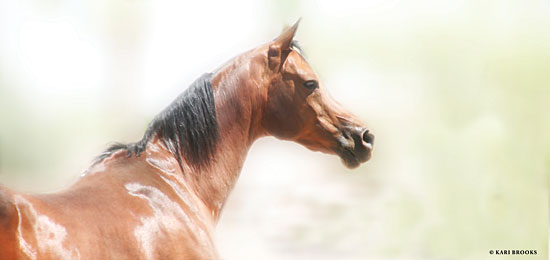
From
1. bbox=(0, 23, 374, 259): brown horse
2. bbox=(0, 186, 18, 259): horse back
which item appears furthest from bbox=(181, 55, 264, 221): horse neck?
bbox=(0, 186, 18, 259): horse back

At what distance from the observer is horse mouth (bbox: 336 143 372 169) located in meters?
1.72

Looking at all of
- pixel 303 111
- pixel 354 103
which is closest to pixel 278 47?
pixel 303 111

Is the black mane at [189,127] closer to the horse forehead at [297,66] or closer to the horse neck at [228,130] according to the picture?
the horse neck at [228,130]

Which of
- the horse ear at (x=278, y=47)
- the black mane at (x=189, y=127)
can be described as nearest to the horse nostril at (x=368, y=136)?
the horse ear at (x=278, y=47)

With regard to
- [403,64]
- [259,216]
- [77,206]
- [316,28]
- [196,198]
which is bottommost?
[259,216]

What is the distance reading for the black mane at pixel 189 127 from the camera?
58.4 inches

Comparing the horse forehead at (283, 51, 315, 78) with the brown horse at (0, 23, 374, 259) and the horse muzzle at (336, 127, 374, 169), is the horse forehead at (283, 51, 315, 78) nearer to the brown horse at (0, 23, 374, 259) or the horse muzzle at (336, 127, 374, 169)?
the brown horse at (0, 23, 374, 259)

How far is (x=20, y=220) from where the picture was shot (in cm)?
106

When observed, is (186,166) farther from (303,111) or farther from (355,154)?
(355,154)

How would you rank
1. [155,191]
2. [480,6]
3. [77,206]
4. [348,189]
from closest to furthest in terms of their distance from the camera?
[77,206] < [155,191] < [348,189] < [480,6]

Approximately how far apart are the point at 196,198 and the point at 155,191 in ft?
0.47

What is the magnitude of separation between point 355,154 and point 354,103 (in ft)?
6.12

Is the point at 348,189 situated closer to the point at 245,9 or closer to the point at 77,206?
the point at 245,9

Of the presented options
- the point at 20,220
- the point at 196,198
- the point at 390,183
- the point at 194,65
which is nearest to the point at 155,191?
the point at 196,198
